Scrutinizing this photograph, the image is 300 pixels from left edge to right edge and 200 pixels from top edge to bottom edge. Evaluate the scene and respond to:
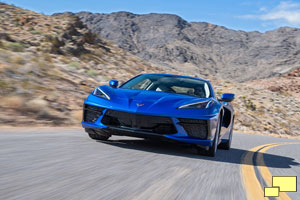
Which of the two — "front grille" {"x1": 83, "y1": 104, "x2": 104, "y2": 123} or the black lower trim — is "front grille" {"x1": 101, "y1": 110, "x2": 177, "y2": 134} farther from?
"front grille" {"x1": 83, "y1": 104, "x2": 104, "y2": 123}

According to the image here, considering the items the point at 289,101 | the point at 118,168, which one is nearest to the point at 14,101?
the point at 118,168

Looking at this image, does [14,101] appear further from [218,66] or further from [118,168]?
[218,66]

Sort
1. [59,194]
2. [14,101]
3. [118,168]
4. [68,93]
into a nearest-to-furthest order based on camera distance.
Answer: [59,194] < [118,168] < [14,101] < [68,93]

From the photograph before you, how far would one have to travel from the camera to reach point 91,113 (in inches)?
217

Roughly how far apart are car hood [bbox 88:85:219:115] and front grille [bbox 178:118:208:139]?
5.7 inches

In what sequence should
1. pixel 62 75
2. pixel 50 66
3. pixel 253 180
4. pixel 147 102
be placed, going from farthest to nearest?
1. pixel 50 66
2. pixel 62 75
3. pixel 147 102
4. pixel 253 180

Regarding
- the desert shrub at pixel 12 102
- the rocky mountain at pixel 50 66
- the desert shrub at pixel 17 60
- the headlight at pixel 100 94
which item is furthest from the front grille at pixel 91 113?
the desert shrub at pixel 17 60

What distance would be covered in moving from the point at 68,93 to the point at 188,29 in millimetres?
90236

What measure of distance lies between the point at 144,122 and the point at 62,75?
959cm

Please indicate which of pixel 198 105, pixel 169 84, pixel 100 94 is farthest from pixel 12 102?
pixel 198 105

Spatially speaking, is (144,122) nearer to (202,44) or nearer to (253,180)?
(253,180)

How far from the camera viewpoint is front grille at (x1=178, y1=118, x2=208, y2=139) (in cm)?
520

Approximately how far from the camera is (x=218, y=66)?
80500 millimetres

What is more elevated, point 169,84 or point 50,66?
point 169,84
